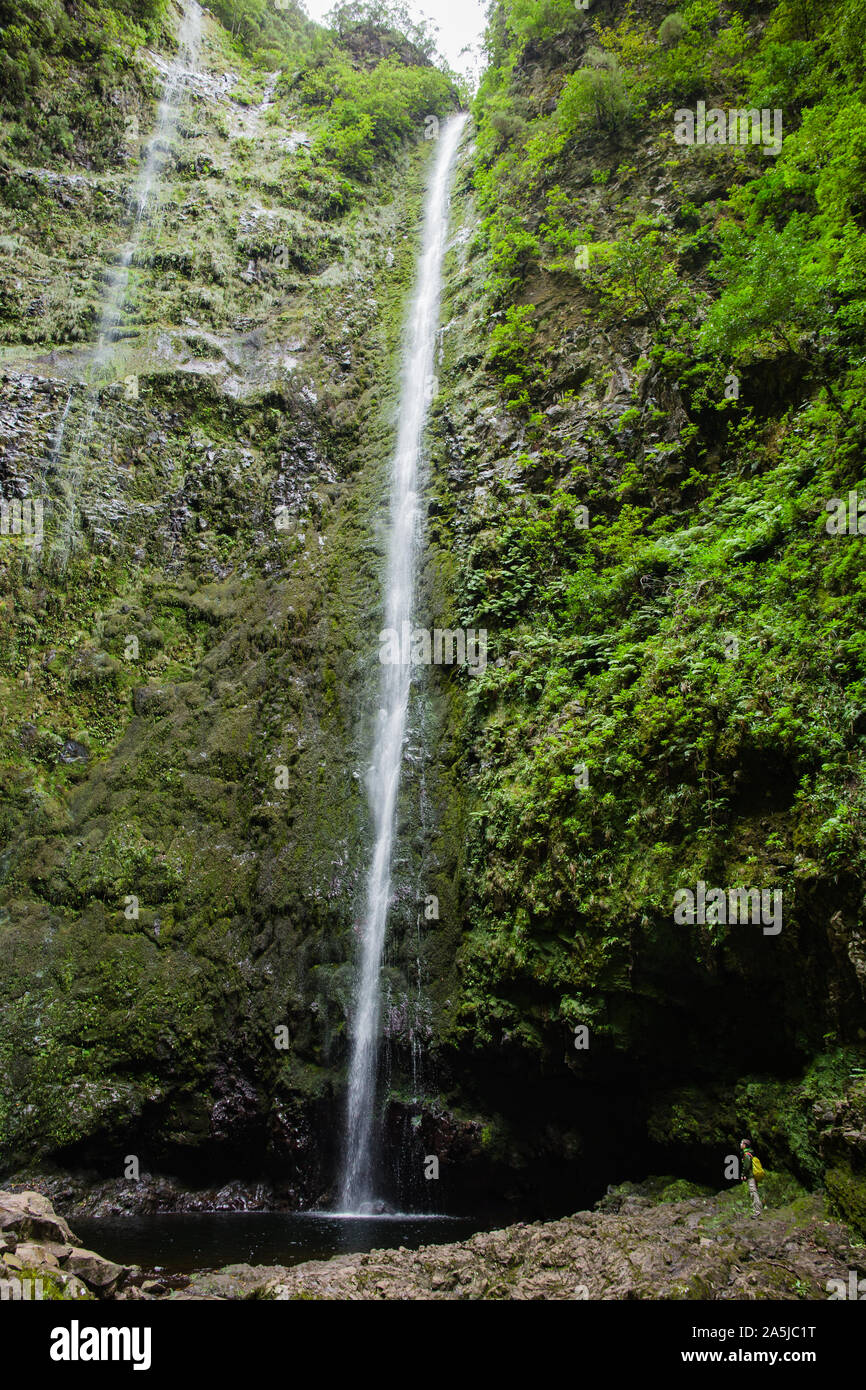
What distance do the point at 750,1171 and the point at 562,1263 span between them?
1636 millimetres

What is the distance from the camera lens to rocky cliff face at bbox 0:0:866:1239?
6082 millimetres

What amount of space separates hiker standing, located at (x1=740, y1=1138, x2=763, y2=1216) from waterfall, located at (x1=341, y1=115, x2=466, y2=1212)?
4294 millimetres

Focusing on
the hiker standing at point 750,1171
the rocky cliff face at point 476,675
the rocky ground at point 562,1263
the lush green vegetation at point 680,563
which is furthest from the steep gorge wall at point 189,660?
the hiker standing at point 750,1171

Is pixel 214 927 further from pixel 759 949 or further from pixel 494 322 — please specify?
pixel 494 322

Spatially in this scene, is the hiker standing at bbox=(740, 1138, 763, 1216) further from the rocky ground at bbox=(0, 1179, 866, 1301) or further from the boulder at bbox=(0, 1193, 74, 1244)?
the boulder at bbox=(0, 1193, 74, 1244)

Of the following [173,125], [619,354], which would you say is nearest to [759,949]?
[619,354]

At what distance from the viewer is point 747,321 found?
727 cm

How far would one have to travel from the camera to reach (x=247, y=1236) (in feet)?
22.6

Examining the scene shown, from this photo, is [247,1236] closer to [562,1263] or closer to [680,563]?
[562,1263]

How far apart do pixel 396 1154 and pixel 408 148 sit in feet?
89.9

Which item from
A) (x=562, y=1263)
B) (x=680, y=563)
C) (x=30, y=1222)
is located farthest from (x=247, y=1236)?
(x=680, y=563)

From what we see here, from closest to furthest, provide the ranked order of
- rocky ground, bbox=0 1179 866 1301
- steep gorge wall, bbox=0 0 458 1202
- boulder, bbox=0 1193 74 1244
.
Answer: rocky ground, bbox=0 1179 866 1301
boulder, bbox=0 1193 74 1244
steep gorge wall, bbox=0 0 458 1202

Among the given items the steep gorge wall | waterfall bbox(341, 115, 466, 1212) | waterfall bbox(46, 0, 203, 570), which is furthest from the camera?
waterfall bbox(46, 0, 203, 570)

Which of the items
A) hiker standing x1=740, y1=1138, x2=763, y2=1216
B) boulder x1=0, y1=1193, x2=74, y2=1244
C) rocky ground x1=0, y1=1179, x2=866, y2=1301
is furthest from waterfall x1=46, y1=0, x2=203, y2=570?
hiker standing x1=740, y1=1138, x2=763, y2=1216
